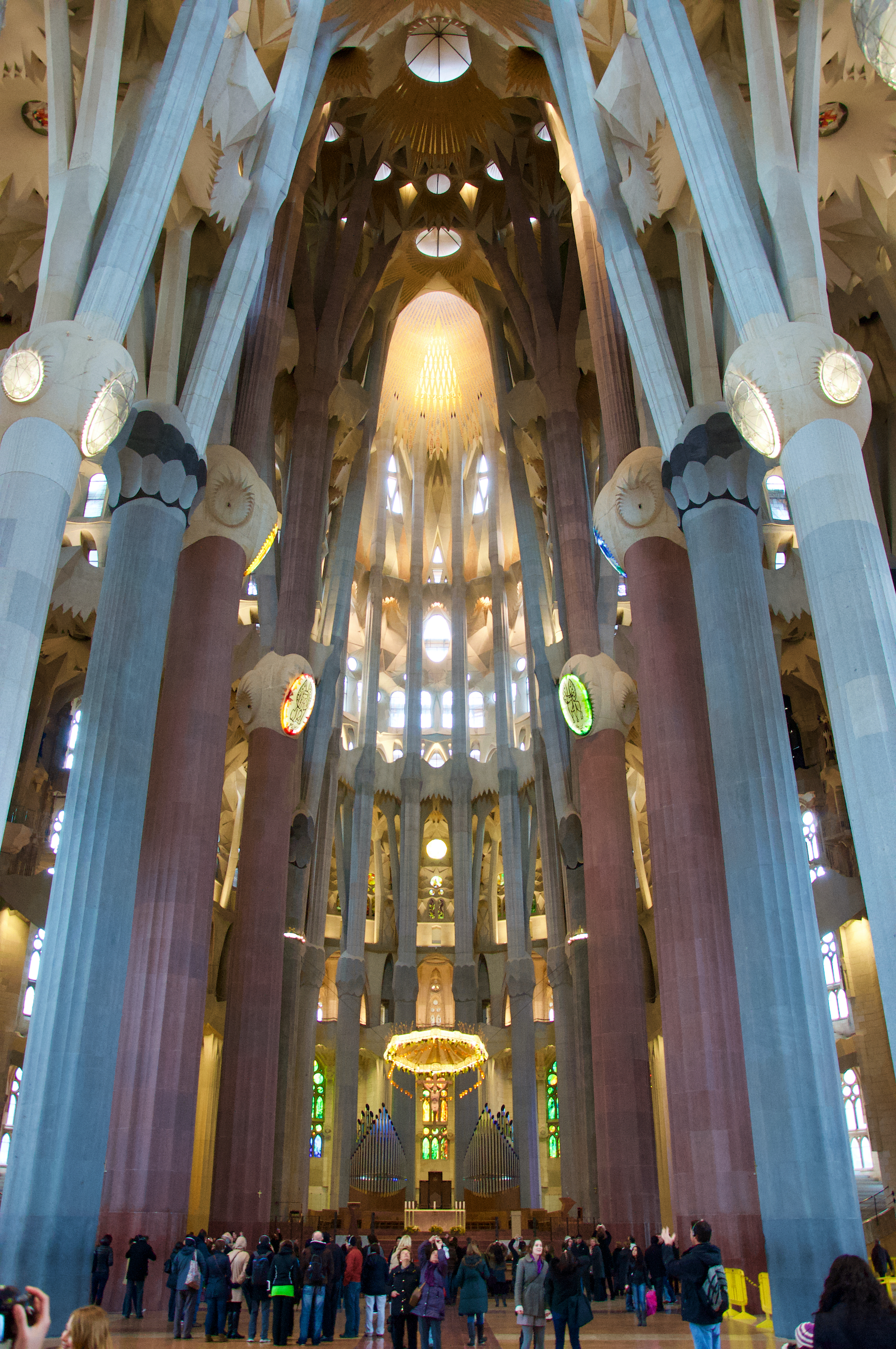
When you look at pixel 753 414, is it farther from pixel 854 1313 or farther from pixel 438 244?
pixel 438 244

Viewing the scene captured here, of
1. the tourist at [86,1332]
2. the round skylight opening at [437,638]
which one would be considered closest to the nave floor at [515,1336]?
the tourist at [86,1332]

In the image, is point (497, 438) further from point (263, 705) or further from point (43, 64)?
point (43, 64)

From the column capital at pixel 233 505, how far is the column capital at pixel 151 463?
234 cm

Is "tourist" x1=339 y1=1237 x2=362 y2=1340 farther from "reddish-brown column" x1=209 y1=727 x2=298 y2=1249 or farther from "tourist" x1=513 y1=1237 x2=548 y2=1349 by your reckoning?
"reddish-brown column" x1=209 y1=727 x2=298 y2=1249

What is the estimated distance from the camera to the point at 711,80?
14.2m

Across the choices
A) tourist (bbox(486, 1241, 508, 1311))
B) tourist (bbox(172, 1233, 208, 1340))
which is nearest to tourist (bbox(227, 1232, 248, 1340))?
tourist (bbox(172, 1233, 208, 1340))

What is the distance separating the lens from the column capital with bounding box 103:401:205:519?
13.6 metres

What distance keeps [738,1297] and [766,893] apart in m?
4.19

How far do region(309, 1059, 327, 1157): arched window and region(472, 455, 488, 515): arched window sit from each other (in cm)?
1978

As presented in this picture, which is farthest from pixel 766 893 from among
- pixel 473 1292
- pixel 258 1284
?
pixel 258 1284

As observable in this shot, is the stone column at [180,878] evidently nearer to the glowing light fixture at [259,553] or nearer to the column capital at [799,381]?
the glowing light fixture at [259,553]

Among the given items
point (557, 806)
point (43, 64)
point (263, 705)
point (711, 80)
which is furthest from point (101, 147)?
point (557, 806)

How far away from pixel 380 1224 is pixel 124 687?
16880 millimetres

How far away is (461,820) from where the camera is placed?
34.1 m
